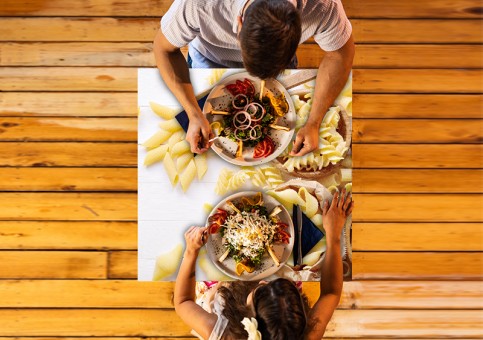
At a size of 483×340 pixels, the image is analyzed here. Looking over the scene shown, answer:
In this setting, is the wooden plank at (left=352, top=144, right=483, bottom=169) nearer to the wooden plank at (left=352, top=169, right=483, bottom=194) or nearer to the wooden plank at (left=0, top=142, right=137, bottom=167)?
the wooden plank at (left=352, top=169, right=483, bottom=194)

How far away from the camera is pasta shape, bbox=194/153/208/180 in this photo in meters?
1.97

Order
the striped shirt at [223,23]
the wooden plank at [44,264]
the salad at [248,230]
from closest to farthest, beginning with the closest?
the striped shirt at [223,23] < the salad at [248,230] < the wooden plank at [44,264]

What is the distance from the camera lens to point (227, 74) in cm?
195

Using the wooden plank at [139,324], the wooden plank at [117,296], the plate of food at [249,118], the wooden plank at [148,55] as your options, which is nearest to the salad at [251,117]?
the plate of food at [249,118]

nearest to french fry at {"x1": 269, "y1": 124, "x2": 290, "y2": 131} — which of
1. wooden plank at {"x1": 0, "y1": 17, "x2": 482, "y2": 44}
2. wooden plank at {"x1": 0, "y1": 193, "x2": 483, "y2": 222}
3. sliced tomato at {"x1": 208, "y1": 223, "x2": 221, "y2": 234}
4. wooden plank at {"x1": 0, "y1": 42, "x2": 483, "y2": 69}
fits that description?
sliced tomato at {"x1": 208, "y1": 223, "x2": 221, "y2": 234}

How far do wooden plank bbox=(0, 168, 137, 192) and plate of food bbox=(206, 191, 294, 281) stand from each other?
3.14 ft

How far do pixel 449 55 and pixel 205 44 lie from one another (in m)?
1.52

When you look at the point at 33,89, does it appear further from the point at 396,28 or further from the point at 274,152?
the point at 396,28

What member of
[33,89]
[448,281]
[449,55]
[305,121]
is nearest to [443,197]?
[448,281]

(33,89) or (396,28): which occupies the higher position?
(396,28)

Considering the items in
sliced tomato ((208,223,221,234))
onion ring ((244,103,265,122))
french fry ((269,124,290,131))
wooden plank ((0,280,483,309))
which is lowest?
wooden plank ((0,280,483,309))

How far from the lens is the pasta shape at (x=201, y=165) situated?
1.97m

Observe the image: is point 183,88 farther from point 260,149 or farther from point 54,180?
point 54,180

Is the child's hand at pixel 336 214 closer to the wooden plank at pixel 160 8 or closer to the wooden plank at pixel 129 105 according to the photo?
the wooden plank at pixel 129 105
